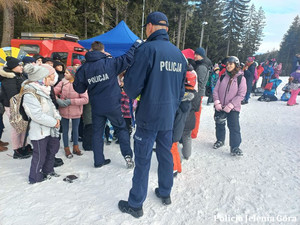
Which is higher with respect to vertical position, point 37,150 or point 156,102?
point 156,102

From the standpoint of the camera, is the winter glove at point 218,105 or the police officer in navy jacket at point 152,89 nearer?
the police officer in navy jacket at point 152,89

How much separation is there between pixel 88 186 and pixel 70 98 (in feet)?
5.56

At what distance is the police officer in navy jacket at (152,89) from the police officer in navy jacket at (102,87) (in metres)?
0.93

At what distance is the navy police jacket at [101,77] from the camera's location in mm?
3139

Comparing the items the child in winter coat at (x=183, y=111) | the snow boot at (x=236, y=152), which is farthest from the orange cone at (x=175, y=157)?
the snow boot at (x=236, y=152)

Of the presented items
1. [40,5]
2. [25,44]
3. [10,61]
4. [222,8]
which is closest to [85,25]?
[40,5]

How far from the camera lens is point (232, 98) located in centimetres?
402

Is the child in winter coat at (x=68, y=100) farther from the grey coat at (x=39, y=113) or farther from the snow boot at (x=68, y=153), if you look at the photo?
the grey coat at (x=39, y=113)

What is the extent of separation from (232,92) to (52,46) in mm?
8132

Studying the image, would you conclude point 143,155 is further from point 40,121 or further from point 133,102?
point 133,102

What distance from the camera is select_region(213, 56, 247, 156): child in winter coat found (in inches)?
156

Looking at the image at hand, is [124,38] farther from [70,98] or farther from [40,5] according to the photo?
[40,5]

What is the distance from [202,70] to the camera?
4.57m

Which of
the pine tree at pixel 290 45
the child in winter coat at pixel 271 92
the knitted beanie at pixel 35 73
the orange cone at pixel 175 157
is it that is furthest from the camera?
the pine tree at pixel 290 45
